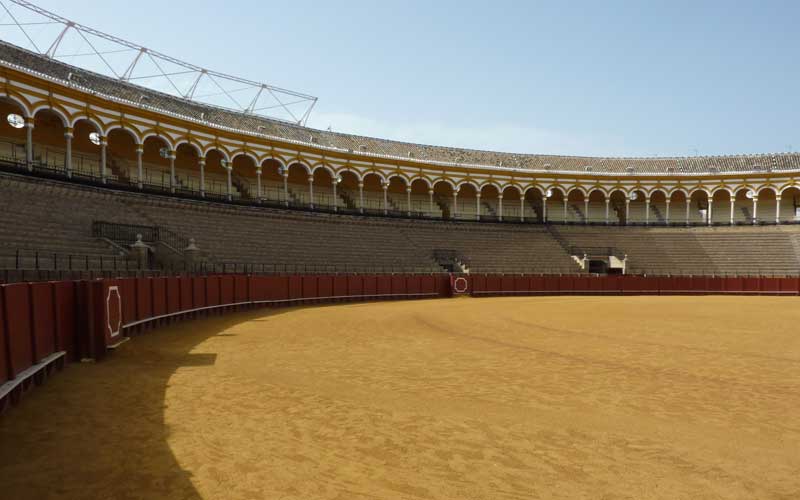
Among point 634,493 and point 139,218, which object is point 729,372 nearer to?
point 634,493

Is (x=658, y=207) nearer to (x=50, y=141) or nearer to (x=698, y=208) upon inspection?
(x=698, y=208)

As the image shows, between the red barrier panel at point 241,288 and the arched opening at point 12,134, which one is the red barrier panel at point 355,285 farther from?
the arched opening at point 12,134

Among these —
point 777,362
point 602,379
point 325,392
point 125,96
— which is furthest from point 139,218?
point 777,362

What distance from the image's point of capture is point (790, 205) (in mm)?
43094

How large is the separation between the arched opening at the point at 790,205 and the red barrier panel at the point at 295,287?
138ft

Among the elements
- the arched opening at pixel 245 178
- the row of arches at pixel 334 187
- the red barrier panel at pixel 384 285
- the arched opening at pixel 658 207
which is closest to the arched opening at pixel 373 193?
the row of arches at pixel 334 187

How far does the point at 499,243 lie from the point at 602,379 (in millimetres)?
31208

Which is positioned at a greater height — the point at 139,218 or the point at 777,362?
the point at 139,218

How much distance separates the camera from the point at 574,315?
17.1m

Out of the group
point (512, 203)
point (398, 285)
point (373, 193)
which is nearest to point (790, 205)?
point (512, 203)

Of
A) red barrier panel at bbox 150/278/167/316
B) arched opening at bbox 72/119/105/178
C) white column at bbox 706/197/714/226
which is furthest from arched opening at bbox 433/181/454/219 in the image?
red barrier panel at bbox 150/278/167/316

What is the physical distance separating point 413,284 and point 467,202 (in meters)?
19.1

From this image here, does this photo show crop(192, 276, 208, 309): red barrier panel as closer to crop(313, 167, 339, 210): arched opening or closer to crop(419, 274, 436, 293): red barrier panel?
crop(419, 274, 436, 293): red barrier panel

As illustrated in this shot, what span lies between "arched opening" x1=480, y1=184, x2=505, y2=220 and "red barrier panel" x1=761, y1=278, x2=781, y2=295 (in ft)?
64.9
